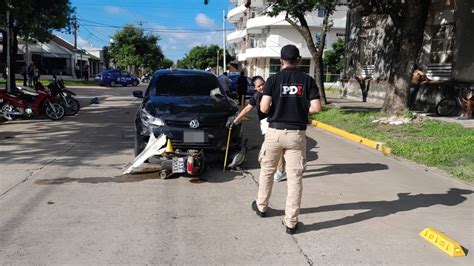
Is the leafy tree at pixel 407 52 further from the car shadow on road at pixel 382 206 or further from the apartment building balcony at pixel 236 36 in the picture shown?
the apartment building balcony at pixel 236 36

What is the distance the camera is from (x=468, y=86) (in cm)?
1490

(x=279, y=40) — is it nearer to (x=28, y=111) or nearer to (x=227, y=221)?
(x=28, y=111)

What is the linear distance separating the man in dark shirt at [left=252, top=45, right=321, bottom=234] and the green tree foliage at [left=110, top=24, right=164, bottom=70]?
197ft

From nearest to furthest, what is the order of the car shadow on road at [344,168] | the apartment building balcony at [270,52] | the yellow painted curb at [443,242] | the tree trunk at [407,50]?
the yellow painted curb at [443,242], the car shadow on road at [344,168], the tree trunk at [407,50], the apartment building balcony at [270,52]

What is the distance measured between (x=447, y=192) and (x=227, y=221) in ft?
11.8

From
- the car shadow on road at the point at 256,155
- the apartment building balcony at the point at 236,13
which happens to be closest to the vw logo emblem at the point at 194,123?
the car shadow on road at the point at 256,155

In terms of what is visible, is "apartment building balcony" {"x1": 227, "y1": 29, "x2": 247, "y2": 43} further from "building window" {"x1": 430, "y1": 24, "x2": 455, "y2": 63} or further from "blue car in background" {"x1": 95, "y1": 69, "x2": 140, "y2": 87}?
"building window" {"x1": 430, "y1": 24, "x2": 455, "y2": 63}

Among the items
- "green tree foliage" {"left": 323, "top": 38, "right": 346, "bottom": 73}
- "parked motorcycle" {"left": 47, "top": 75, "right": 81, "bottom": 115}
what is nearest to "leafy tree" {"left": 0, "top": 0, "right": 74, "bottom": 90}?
"parked motorcycle" {"left": 47, "top": 75, "right": 81, "bottom": 115}

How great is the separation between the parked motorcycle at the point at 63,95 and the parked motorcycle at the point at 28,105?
26.7 inches

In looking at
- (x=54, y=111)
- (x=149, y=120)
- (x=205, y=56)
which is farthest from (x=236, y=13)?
(x=149, y=120)

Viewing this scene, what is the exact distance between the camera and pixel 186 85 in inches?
347

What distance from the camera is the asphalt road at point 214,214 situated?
4199 millimetres

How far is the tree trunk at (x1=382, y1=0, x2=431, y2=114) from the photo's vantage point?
12875 millimetres

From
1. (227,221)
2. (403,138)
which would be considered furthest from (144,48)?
(227,221)
